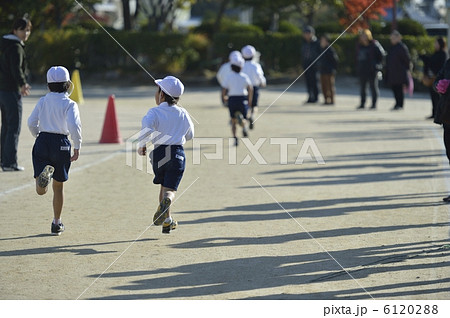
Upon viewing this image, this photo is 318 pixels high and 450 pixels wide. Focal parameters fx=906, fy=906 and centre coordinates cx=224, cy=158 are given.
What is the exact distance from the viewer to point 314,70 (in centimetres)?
2378

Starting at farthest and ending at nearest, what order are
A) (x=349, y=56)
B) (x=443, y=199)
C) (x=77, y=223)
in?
(x=349, y=56) → (x=443, y=199) → (x=77, y=223)

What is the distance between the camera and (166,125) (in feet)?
27.2

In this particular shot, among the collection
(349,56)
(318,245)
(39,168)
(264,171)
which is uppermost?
(39,168)

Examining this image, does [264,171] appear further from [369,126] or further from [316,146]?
[369,126]

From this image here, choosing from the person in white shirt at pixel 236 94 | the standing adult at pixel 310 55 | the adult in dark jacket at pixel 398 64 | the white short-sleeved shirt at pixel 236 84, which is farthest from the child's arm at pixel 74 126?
the standing adult at pixel 310 55

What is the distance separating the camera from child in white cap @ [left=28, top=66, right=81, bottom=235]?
8062 mm

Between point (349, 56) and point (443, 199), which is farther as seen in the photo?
point (349, 56)

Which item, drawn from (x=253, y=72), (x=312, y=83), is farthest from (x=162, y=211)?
(x=312, y=83)

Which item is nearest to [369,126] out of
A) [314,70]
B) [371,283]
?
[314,70]

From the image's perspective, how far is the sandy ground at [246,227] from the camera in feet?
21.0

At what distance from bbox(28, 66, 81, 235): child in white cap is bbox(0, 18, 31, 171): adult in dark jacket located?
3.01 metres

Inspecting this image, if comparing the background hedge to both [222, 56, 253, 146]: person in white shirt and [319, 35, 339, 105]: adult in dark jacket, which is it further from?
[222, 56, 253, 146]: person in white shirt

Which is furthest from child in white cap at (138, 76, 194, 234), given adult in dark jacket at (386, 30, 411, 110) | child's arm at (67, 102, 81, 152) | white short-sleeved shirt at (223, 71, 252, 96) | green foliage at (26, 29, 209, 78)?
green foliage at (26, 29, 209, 78)

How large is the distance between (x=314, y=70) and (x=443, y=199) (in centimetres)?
1431
